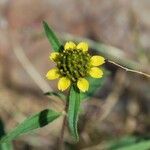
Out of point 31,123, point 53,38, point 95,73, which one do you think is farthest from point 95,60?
point 31,123

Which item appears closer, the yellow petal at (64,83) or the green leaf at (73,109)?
the green leaf at (73,109)

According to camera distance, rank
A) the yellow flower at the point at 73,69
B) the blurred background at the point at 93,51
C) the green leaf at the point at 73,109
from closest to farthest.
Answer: the green leaf at the point at 73,109 < the yellow flower at the point at 73,69 < the blurred background at the point at 93,51

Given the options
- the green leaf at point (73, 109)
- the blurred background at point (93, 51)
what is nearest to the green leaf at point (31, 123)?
the green leaf at point (73, 109)

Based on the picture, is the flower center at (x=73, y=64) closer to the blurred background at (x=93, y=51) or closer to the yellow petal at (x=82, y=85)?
the yellow petal at (x=82, y=85)

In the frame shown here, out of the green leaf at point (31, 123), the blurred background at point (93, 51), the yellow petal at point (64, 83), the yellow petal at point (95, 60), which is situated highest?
the yellow petal at point (64, 83)

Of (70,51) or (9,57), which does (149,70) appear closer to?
(9,57)

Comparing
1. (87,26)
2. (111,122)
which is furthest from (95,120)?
(87,26)

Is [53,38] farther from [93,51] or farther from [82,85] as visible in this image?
[93,51]

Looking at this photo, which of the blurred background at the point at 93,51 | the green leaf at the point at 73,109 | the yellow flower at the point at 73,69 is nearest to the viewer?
the green leaf at the point at 73,109
